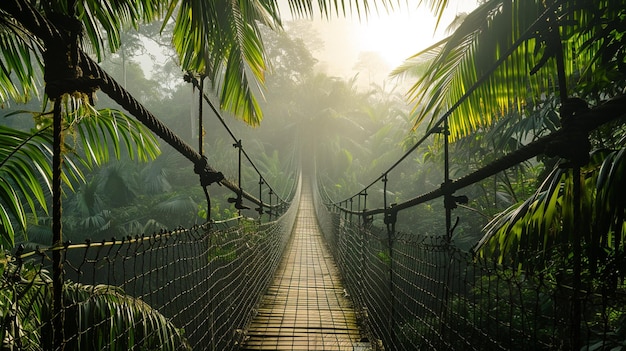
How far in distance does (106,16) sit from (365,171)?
12.4 meters

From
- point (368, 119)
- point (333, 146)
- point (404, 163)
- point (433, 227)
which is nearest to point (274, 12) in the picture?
point (433, 227)

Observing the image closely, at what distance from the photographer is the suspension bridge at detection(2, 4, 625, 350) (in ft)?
2.15

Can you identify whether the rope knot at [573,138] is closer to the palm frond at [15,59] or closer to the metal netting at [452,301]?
the metal netting at [452,301]

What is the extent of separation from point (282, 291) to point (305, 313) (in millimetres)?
607

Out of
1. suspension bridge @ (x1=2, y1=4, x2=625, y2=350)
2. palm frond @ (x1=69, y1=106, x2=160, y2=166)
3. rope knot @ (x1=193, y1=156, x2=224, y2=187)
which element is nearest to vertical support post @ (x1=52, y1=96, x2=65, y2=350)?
suspension bridge @ (x1=2, y1=4, x2=625, y2=350)

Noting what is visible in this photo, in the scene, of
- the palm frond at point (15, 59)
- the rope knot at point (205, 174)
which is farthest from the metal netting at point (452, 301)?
the palm frond at point (15, 59)

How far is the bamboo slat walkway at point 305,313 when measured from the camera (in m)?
2.21

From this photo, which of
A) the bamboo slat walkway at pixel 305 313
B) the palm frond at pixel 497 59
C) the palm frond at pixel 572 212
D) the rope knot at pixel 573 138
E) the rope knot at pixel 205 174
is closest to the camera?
the rope knot at pixel 573 138

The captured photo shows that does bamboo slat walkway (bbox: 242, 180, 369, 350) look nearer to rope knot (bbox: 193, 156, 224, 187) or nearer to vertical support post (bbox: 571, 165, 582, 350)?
rope knot (bbox: 193, 156, 224, 187)

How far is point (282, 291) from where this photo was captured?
3287 millimetres

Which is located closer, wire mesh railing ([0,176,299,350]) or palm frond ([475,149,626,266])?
wire mesh railing ([0,176,299,350])

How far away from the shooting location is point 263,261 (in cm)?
326

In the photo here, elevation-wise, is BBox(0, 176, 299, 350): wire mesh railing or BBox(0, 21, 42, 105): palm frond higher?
BBox(0, 21, 42, 105): palm frond

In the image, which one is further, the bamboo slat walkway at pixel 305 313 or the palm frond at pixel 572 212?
the bamboo slat walkway at pixel 305 313
